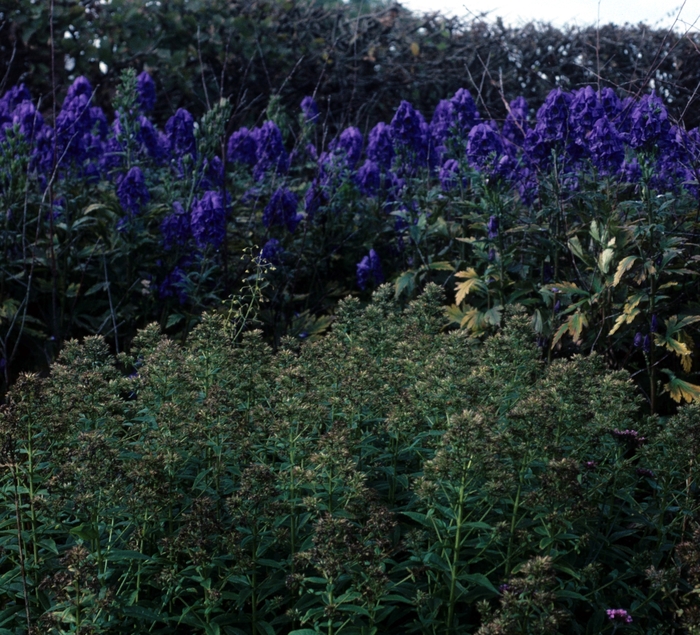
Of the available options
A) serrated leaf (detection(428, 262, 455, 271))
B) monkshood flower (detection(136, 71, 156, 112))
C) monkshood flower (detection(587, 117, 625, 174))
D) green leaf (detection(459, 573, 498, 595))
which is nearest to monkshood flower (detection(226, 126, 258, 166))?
monkshood flower (detection(136, 71, 156, 112))

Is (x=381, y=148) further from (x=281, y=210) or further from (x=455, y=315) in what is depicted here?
(x=455, y=315)

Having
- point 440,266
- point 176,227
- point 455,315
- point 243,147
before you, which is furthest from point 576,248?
point 243,147

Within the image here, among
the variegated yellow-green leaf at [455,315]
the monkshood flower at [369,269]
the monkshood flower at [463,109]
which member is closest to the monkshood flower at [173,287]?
the monkshood flower at [369,269]

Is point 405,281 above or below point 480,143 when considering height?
below

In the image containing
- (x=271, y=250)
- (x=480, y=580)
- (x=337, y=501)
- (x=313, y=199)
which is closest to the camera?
(x=480, y=580)

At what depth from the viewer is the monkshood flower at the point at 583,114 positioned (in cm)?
529

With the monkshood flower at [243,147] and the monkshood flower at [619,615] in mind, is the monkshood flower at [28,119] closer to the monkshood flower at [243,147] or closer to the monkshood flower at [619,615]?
the monkshood flower at [243,147]

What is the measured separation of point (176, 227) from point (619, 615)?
4206 mm

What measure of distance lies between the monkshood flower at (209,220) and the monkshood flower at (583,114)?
91.4 inches

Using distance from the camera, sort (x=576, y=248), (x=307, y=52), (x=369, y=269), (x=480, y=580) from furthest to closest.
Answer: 1. (x=307, y=52)
2. (x=369, y=269)
3. (x=576, y=248)
4. (x=480, y=580)

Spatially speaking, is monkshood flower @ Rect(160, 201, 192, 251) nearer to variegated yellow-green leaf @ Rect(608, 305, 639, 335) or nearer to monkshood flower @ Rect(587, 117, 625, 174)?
monkshood flower @ Rect(587, 117, 625, 174)

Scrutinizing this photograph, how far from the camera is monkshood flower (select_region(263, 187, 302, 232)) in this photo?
639 cm

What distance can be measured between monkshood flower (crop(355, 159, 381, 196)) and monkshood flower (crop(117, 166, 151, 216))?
1827mm

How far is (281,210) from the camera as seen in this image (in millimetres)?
6434
